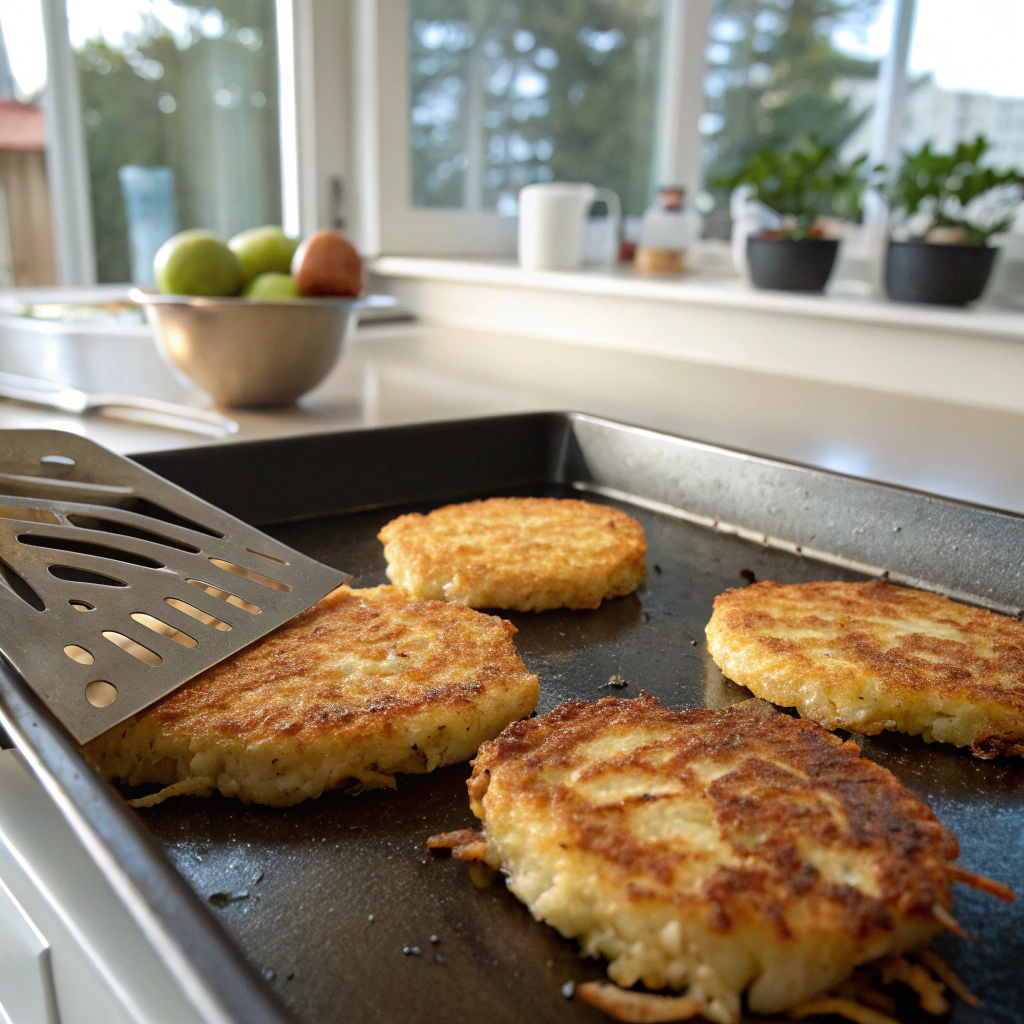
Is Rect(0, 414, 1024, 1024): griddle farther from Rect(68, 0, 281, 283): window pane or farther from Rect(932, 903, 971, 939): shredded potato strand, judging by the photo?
Rect(68, 0, 281, 283): window pane

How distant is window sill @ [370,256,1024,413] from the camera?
221 cm

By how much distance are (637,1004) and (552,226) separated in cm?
284

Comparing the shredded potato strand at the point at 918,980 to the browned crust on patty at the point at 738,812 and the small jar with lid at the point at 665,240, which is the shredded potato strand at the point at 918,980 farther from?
the small jar with lid at the point at 665,240

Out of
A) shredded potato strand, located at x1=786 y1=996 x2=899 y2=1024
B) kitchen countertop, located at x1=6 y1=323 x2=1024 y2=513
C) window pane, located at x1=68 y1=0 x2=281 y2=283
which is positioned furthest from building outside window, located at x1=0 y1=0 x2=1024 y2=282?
shredded potato strand, located at x1=786 y1=996 x2=899 y2=1024

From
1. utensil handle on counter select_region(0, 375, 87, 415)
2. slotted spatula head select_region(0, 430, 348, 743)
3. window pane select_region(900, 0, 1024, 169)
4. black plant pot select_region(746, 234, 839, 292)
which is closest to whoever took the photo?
slotted spatula head select_region(0, 430, 348, 743)

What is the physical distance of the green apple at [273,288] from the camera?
169 cm

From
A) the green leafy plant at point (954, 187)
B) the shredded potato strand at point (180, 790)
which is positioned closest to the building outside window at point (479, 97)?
the green leafy plant at point (954, 187)

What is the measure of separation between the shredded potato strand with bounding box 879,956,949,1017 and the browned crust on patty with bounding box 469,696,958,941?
0.11 ft

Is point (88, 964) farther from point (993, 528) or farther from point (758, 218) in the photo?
point (758, 218)

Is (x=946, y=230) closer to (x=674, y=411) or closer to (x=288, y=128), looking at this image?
(x=674, y=411)

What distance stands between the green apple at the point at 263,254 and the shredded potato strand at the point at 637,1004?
149 centimetres

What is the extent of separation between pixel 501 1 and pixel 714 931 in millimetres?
3661

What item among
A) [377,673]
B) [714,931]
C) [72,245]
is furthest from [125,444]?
[72,245]

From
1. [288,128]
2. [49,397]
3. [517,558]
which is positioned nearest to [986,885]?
[517,558]
